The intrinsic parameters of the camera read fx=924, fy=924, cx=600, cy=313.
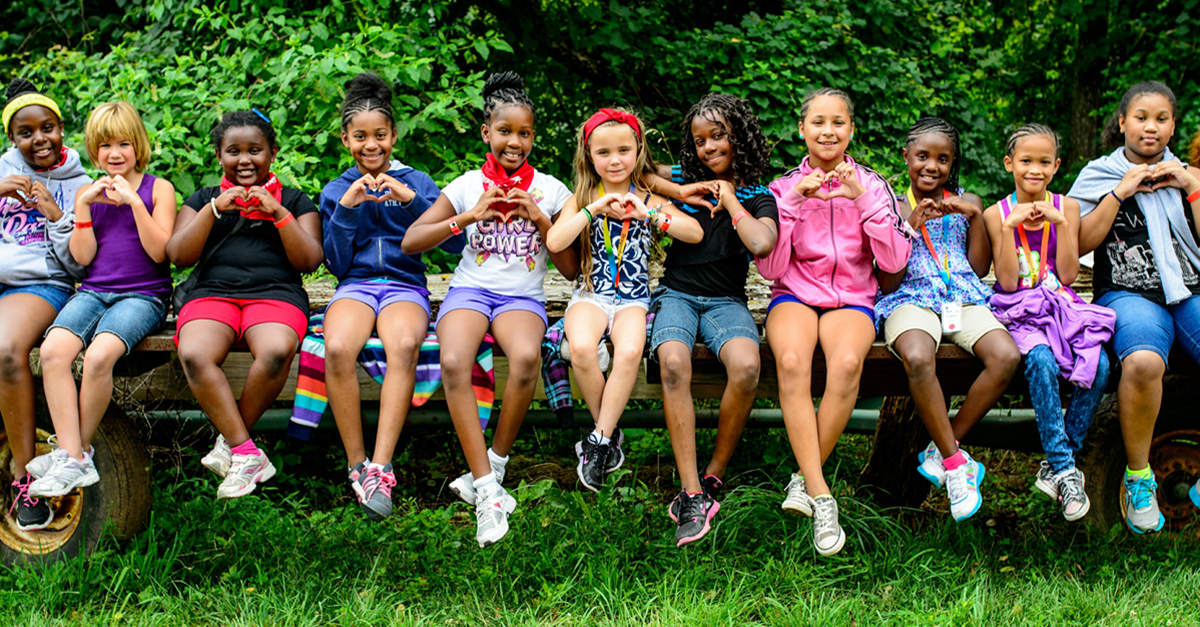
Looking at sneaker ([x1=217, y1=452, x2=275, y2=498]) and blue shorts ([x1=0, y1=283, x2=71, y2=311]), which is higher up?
blue shorts ([x1=0, y1=283, x2=71, y2=311])

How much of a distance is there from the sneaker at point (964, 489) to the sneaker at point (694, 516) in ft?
2.73

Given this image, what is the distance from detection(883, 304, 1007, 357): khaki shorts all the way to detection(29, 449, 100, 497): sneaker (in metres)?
2.85

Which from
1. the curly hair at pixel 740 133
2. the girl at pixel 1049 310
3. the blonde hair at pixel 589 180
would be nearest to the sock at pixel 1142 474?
the girl at pixel 1049 310

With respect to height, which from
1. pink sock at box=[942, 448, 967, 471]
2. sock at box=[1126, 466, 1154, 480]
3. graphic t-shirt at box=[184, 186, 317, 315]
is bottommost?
sock at box=[1126, 466, 1154, 480]

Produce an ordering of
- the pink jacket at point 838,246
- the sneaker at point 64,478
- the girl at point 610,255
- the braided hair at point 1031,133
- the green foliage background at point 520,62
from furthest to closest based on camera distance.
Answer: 1. the green foliage background at point 520,62
2. the braided hair at point 1031,133
3. the pink jacket at point 838,246
4. the girl at point 610,255
5. the sneaker at point 64,478

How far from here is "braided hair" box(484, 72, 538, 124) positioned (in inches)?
143

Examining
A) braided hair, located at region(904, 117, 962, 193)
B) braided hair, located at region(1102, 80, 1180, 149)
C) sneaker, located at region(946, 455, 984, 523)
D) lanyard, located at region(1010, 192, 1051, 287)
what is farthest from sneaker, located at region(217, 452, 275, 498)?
braided hair, located at region(1102, 80, 1180, 149)

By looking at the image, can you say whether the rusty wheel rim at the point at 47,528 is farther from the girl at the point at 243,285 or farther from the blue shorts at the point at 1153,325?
the blue shorts at the point at 1153,325

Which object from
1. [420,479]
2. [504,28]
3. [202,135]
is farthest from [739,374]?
[504,28]

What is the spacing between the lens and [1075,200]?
3.67 meters

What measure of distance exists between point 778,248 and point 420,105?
2.41m

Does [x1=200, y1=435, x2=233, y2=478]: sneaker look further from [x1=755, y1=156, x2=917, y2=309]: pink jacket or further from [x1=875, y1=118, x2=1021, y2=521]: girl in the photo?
[x1=875, y1=118, x2=1021, y2=521]: girl

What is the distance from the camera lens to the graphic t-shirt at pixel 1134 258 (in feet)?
11.8

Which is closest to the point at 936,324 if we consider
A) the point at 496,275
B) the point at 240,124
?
the point at 496,275
